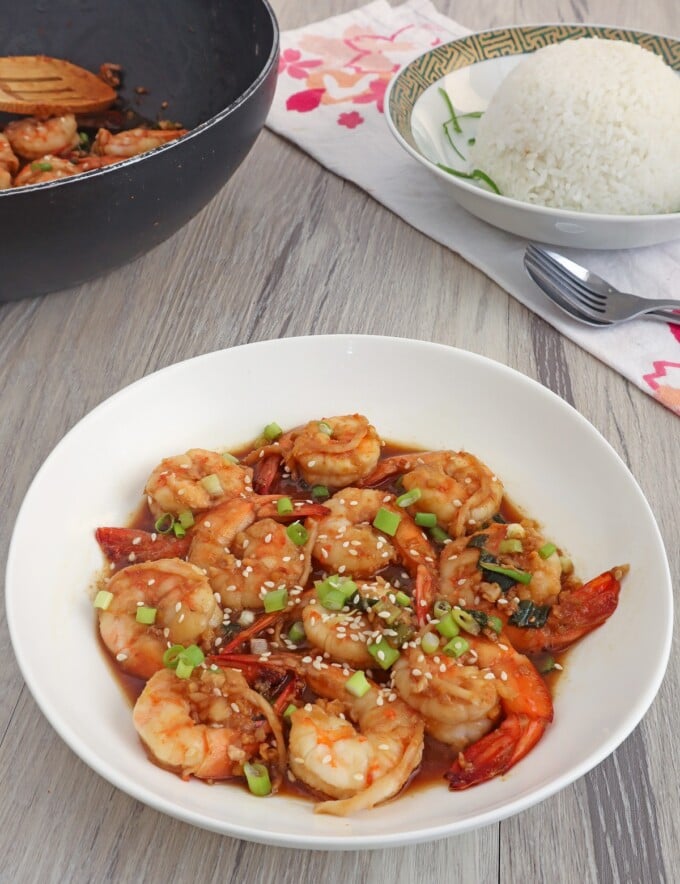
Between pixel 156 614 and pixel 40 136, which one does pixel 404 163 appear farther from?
pixel 156 614

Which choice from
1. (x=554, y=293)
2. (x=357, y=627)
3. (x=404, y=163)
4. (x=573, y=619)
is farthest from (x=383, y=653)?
(x=404, y=163)

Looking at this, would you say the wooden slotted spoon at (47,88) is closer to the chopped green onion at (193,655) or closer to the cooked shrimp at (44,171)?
the cooked shrimp at (44,171)

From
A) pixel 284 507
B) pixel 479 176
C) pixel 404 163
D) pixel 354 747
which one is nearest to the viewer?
pixel 354 747

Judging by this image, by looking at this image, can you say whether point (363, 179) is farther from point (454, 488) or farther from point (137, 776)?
point (137, 776)

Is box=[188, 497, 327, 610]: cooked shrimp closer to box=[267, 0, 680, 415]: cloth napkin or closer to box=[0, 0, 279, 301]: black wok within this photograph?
box=[0, 0, 279, 301]: black wok

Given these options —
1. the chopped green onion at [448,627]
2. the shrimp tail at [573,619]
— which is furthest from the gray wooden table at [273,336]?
the chopped green onion at [448,627]

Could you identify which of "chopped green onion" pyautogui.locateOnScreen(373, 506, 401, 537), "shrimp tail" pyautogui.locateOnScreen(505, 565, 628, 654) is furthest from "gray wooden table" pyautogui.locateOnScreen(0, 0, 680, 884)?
"chopped green onion" pyautogui.locateOnScreen(373, 506, 401, 537)
